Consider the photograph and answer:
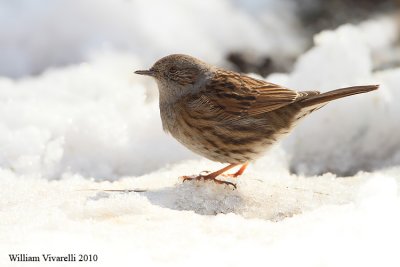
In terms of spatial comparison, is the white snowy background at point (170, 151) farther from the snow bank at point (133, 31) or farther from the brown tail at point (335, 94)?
the brown tail at point (335, 94)

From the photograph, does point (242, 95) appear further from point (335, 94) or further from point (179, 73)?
point (335, 94)

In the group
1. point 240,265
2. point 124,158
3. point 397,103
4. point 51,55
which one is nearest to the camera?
point 240,265

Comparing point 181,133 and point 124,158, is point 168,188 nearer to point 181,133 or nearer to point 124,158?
point 181,133

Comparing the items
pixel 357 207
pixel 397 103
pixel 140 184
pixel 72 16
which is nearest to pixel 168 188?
A: pixel 140 184

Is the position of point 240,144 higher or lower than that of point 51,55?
lower

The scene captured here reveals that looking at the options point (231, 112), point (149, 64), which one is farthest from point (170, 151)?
point (149, 64)

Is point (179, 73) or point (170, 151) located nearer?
point (179, 73)

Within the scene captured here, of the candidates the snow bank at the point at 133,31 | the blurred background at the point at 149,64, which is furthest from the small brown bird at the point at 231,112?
the snow bank at the point at 133,31
